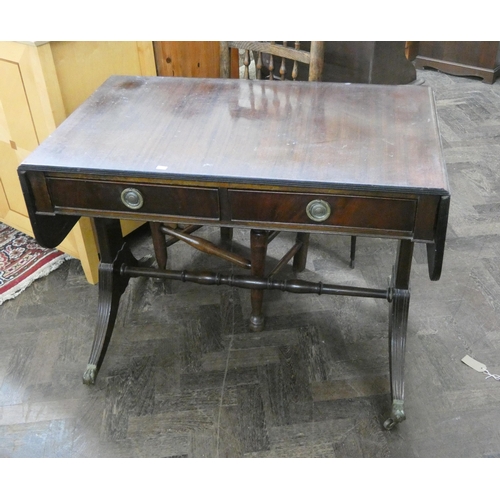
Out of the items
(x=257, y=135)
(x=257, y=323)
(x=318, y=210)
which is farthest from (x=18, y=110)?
(x=318, y=210)

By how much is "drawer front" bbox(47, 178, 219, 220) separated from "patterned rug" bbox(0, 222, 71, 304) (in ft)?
3.02

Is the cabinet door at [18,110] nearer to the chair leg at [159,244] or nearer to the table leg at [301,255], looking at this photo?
the chair leg at [159,244]

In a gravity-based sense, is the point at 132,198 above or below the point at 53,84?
below

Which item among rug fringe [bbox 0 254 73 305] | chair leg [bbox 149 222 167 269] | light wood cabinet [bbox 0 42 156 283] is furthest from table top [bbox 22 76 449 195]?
rug fringe [bbox 0 254 73 305]

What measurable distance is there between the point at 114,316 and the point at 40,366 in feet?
0.93

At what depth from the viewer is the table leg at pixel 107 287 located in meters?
1.77

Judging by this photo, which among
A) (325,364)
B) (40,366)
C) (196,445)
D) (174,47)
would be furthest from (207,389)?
(174,47)

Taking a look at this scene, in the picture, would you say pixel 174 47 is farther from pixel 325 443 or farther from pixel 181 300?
pixel 325 443

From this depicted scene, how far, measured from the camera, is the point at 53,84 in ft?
5.69

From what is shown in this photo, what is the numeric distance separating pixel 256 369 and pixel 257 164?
785 mm

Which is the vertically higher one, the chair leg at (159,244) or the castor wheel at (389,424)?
the chair leg at (159,244)

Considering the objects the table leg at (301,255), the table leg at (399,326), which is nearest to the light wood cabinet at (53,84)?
the table leg at (301,255)

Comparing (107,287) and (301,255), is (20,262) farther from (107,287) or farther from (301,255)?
(301,255)

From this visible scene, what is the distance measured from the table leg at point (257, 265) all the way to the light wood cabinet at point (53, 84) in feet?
2.15
